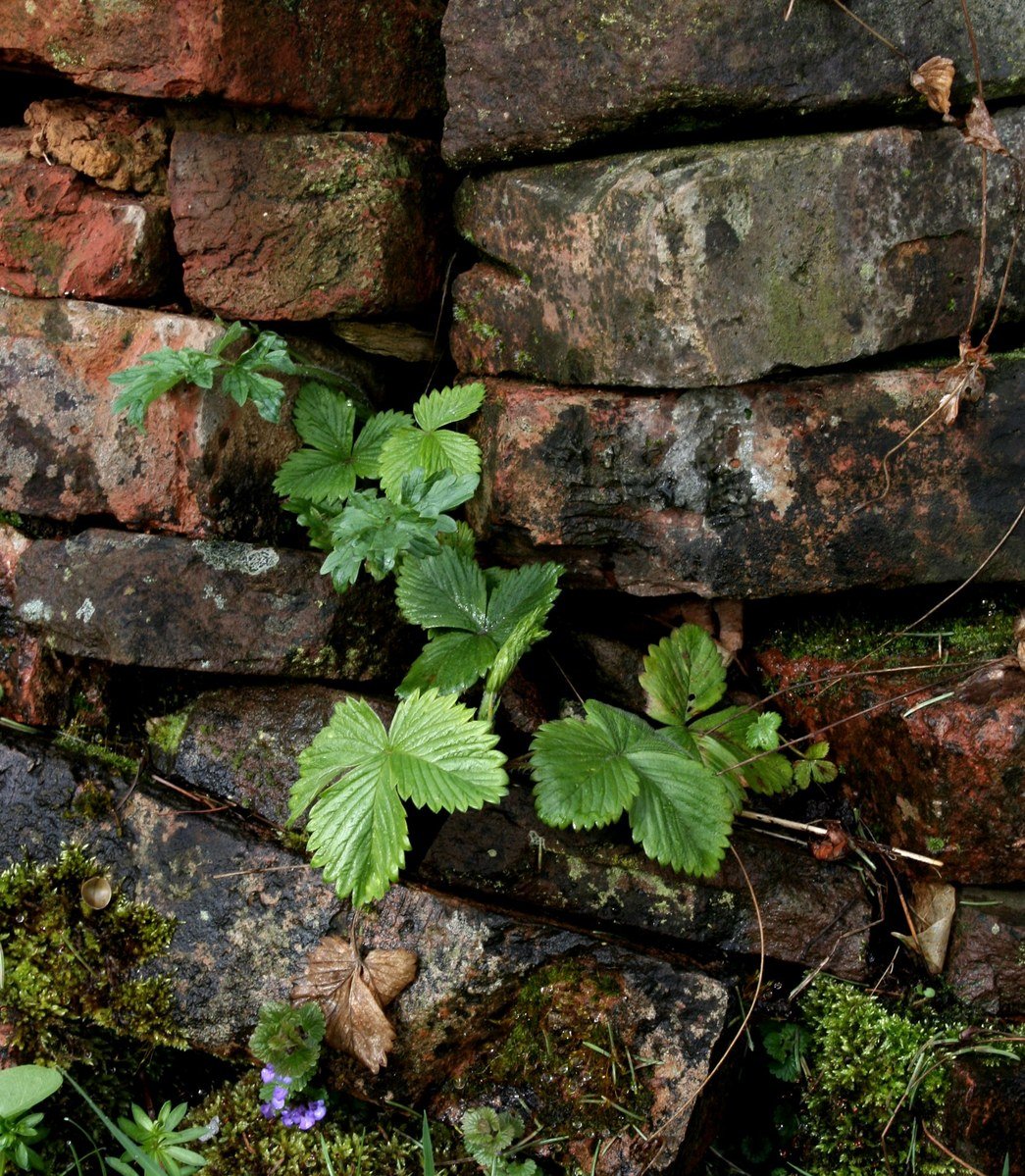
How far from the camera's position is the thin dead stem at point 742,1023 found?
7.54 feet

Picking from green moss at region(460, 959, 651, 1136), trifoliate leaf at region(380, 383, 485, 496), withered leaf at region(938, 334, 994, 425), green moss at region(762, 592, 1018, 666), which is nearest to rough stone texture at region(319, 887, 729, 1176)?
green moss at region(460, 959, 651, 1136)

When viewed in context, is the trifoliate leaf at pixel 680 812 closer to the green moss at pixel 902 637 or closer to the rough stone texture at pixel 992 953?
the green moss at pixel 902 637

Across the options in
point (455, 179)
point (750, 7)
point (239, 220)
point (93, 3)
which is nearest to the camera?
point (750, 7)

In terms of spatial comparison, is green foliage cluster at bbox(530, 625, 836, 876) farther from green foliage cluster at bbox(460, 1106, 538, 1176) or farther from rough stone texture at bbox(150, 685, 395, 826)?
green foliage cluster at bbox(460, 1106, 538, 1176)

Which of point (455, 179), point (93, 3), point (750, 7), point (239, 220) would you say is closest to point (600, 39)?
point (750, 7)

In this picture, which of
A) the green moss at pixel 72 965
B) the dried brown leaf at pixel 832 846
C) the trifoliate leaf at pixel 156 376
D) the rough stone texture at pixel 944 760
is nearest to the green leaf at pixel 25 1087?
the green moss at pixel 72 965

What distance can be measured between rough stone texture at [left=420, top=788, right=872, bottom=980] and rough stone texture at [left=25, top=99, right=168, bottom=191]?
5.93ft

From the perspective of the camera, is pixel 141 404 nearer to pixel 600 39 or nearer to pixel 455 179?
pixel 455 179

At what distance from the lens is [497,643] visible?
2.50 metres

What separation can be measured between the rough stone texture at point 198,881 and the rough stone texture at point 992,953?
1.47m

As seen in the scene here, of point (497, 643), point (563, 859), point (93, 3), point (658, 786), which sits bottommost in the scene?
point (563, 859)

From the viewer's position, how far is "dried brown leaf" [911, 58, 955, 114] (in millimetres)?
2293

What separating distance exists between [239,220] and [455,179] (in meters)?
0.61

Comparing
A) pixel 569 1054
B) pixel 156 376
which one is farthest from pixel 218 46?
pixel 569 1054
